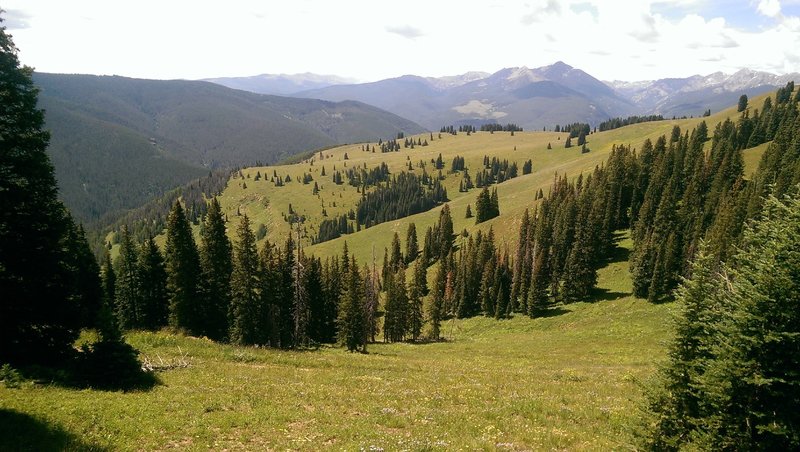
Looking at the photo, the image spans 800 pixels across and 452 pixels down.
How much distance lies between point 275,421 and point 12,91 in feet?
67.3

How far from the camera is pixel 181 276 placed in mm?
46125

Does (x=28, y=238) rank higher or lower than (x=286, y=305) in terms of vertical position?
higher

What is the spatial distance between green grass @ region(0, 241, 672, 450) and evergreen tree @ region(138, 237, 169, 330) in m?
24.2

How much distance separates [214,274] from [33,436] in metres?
36.8

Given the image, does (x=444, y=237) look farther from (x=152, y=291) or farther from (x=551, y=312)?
(x=152, y=291)

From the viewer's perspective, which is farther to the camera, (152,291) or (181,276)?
(152,291)

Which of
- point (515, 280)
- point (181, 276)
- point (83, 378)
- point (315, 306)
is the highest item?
point (83, 378)

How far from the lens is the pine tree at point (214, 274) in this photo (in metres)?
48.0

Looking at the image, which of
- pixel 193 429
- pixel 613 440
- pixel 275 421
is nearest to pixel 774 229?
pixel 613 440

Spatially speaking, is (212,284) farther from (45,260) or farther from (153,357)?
(45,260)

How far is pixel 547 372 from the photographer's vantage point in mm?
34000

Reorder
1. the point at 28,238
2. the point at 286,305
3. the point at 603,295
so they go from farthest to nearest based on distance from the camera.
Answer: the point at 603,295, the point at 286,305, the point at 28,238

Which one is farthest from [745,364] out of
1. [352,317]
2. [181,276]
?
[352,317]

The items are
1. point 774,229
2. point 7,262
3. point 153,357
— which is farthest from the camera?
point 153,357
